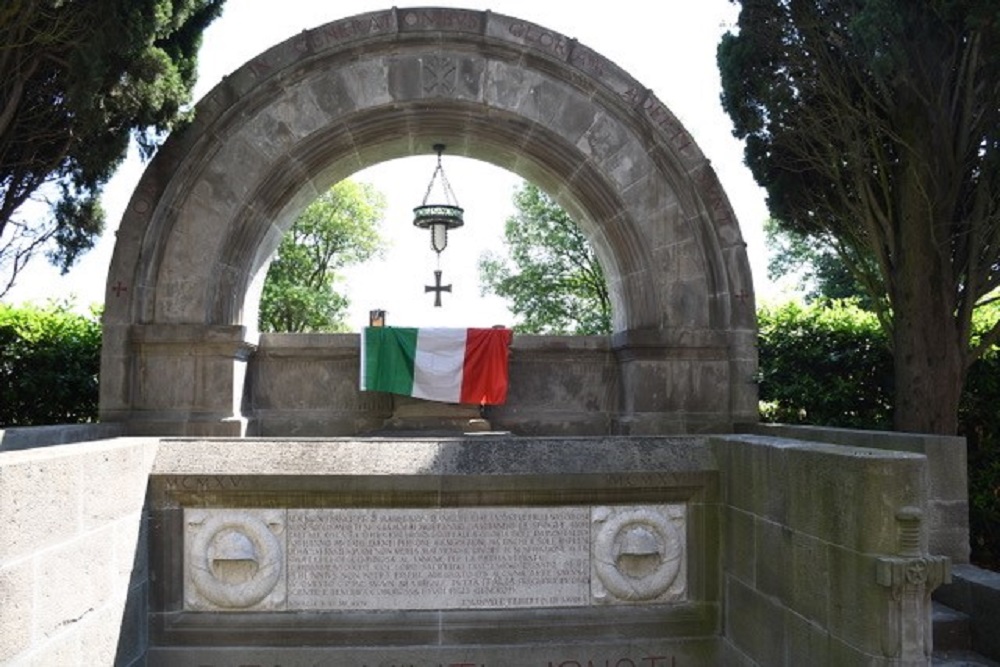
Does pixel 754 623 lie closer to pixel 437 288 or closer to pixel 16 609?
pixel 16 609

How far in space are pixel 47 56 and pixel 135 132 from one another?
1.29 meters

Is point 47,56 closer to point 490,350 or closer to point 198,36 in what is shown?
point 198,36

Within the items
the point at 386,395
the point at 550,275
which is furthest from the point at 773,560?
the point at 550,275

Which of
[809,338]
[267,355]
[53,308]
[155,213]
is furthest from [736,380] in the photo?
[53,308]

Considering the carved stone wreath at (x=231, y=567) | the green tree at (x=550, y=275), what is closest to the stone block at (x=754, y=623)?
the carved stone wreath at (x=231, y=567)

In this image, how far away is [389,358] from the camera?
8.23 m

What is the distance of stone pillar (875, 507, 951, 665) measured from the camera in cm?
360

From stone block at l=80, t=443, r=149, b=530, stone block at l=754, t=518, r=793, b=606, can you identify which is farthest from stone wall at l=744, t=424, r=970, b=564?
stone block at l=80, t=443, r=149, b=530

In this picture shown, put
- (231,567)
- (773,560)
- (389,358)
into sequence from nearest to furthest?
(773,560) < (231,567) < (389,358)

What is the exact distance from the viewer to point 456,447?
5078 millimetres

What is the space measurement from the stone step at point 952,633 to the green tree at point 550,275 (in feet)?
63.3

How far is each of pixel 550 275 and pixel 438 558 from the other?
20887 mm

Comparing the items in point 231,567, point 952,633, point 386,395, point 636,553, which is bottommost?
point 952,633

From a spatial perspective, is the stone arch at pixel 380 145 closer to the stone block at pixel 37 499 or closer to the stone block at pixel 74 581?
the stone block at pixel 74 581
